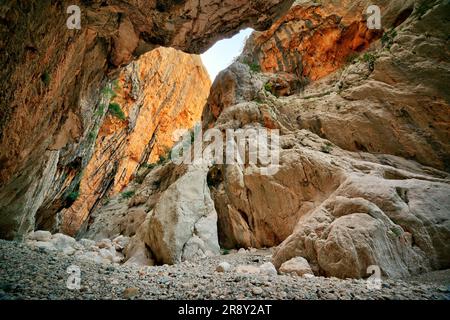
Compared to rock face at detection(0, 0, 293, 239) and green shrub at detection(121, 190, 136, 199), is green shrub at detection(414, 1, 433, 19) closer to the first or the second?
rock face at detection(0, 0, 293, 239)

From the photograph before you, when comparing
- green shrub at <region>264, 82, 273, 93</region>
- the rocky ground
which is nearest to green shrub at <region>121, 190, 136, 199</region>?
green shrub at <region>264, 82, 273, 93</region>

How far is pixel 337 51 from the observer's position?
17453 millimetres

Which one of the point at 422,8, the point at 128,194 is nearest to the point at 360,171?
the point at 422,8

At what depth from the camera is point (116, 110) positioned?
64.2 feet

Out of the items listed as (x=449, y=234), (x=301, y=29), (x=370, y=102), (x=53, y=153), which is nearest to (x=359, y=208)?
(x=449, y=234)

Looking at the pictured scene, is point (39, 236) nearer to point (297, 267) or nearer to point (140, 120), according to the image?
point (297, 267)

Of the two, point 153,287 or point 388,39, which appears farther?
point 388,39

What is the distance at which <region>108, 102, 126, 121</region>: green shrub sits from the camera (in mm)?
19177

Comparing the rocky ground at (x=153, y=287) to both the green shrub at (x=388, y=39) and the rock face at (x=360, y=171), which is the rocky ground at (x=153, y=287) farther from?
the green shrub at (x=388, y=39)

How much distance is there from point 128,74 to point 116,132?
183 inches

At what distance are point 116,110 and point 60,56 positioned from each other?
13911mm

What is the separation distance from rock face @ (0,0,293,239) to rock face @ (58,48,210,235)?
492 centimetres

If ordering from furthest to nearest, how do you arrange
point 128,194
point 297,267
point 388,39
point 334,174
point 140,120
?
point 140,120, point 128,194, point 388,39, point 334,174, point 297,267

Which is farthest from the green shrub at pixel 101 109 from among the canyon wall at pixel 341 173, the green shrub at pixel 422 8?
the green shrub at pixel 422 8
